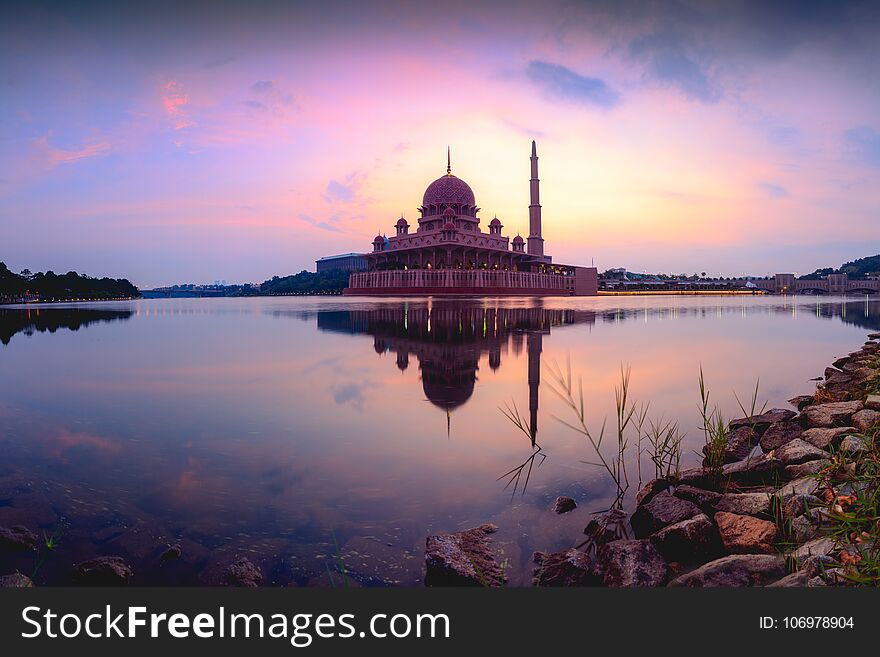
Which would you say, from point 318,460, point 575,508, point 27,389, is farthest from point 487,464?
point 27,389

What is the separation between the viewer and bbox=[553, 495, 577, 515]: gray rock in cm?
600

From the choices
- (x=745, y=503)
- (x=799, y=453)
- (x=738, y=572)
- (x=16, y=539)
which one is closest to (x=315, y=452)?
(x=16, y=539)

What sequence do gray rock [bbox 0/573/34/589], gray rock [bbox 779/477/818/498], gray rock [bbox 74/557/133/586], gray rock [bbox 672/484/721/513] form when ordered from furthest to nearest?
gray rock [bbox 672/484/721/513] < gray rock [bbox 779/477/818/498] < gray rock [bbox 74/557/133/586] < gray rock [bbox 0/573/34/589]

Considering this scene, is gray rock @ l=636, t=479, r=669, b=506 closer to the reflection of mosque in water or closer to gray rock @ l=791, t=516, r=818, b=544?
gray rock @ l=791, t=516, r=818, b=544

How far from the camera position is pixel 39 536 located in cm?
534

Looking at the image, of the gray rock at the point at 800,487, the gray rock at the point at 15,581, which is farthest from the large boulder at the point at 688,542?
the gray rock at the point at 15,581

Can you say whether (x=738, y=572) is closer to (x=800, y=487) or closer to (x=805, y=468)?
(x=800, y=487)

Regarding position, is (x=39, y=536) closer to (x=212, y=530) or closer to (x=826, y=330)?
(x=212, y=530)

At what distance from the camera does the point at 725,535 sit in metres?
5.26

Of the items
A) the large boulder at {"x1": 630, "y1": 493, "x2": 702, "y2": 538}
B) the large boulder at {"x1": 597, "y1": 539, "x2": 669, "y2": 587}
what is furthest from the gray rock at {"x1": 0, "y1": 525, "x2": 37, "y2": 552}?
the large boulder at {"x1": 630, "y1": 493, "x2": 702, "y2": 538}

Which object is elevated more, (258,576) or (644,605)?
(644,605)

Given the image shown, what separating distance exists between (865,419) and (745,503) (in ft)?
11.4

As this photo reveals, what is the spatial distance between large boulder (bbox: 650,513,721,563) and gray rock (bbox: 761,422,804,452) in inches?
155

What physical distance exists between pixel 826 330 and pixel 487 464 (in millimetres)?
33734
